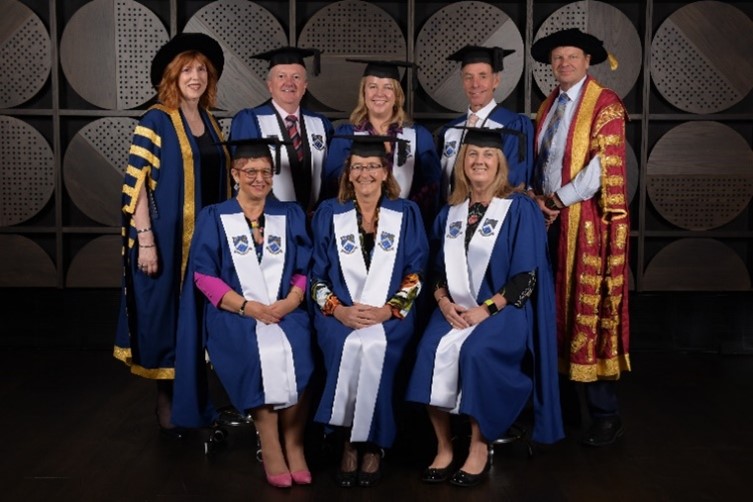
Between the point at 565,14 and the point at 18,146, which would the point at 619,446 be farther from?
the point at 18,146

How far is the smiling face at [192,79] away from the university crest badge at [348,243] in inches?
38.6

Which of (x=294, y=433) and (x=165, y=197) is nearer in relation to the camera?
(x=294, y=433)

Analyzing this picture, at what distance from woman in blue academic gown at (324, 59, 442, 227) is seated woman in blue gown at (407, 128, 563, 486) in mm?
451

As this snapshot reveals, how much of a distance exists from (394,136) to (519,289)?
36.2 inches

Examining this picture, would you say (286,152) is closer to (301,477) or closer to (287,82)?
(287,82)

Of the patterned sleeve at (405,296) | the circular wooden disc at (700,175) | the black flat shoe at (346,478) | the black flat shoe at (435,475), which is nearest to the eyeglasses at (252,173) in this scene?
the patterned sleeve at (405,296)

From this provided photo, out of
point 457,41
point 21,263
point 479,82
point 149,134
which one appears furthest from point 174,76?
point 21,263

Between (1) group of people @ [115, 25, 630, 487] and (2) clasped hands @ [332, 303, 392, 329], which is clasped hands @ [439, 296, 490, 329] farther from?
(2) clasped hands @ [332, 303, 392, 329]

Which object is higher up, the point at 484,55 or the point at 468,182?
the point at 484,55

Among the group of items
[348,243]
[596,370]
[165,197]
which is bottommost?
[596,370]

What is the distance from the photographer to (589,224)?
4008 mm

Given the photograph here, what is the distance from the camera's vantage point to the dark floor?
3479 mm

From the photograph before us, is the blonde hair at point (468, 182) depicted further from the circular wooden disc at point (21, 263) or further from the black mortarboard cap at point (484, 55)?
the circular wooden disc at point (21, 263)

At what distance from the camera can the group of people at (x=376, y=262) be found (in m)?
3.58
